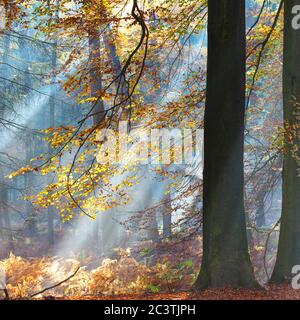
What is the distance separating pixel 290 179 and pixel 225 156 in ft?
6.56

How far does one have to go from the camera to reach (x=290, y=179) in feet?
27.1

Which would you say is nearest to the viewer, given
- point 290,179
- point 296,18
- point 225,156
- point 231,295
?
Answer: point 231,295

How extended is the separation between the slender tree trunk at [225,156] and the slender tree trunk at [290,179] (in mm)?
1471

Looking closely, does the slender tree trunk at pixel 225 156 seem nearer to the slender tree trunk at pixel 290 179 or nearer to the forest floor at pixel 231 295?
the forest floor at pixel 231 295

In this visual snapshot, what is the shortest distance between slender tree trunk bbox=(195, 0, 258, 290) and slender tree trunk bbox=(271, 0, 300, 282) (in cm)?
147

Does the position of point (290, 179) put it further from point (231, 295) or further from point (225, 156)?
point (231, 295)

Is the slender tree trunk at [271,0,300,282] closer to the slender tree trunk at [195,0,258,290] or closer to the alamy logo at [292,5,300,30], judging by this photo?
the alamy logo at [292,5,300,30]

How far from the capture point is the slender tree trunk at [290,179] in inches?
320

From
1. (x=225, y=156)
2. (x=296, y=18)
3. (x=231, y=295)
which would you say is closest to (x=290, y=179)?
(x=225, y=156)

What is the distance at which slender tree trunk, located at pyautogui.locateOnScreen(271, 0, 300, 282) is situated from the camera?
8117 millimetres

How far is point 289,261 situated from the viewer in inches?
318

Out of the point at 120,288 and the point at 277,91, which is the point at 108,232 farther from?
the point at 277,91


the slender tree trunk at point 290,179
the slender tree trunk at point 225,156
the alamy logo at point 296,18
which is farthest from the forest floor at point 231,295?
the alamy logo at point 296,18
